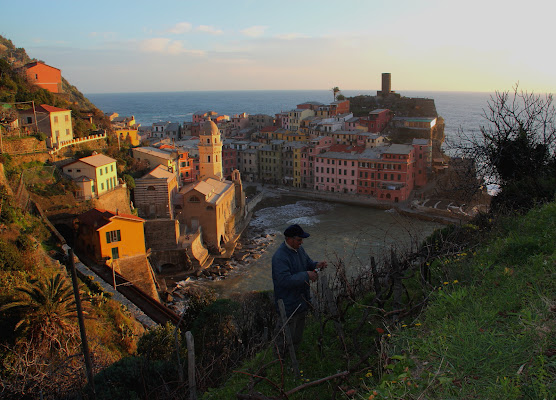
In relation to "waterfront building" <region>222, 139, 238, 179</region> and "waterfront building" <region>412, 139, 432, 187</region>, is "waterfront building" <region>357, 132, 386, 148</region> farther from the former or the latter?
"waterfront building" <region>222, 139, 238, 179</region>

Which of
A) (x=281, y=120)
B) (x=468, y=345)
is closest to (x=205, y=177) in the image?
(x=468, y=345)

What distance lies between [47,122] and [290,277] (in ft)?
70.7

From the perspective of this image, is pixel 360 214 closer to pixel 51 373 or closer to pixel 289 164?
pixel 289 164

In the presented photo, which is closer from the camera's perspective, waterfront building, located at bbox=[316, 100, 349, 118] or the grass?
the grass

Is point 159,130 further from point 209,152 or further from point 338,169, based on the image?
point 209,152

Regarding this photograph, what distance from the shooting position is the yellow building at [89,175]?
18375mm

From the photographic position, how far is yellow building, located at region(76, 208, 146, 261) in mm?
15602

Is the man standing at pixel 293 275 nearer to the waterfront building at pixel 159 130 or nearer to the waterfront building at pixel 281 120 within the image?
the waterfront building at pixel 281 120

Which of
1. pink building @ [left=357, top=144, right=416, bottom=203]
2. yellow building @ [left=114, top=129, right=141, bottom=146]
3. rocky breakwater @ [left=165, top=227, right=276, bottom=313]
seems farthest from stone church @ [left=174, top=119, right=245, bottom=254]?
pink building @ [left=357, top=144, right=416, bottom=203]

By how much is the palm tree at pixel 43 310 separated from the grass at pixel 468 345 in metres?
5.35

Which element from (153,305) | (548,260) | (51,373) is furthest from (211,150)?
(548,260)

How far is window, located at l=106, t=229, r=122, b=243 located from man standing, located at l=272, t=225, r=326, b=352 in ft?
43.4

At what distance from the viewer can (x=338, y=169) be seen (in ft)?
119

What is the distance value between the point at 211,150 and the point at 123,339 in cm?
1911
